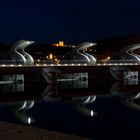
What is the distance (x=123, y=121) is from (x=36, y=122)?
18.7 feet

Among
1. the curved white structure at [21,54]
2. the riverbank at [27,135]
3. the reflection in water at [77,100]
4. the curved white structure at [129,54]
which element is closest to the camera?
the riverbank at [27,135]

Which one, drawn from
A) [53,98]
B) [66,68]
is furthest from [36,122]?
[66,68]

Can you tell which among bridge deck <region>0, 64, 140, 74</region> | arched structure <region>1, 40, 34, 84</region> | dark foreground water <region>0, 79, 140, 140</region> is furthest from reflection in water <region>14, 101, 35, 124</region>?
arched structure <region>1, 40, 34, 84</region>

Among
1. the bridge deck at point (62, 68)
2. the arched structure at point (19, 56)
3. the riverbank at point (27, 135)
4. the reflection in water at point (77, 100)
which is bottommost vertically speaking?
the reflection in water at point (77, 100)

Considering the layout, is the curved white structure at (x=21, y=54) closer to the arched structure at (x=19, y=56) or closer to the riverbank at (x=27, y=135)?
the arched structure at (x=19, y=56)

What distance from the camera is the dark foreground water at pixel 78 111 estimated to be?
21578 millimetres

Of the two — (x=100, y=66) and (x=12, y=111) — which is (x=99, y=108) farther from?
(x=100, y=66)

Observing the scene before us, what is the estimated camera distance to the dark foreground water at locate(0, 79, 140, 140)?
70.8ft

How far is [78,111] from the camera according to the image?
29.8 meters

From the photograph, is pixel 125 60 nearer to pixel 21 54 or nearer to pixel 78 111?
pixel 21 54

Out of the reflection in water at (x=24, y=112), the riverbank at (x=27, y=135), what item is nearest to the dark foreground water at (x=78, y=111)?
the reflection in water at (x=24, y=112)

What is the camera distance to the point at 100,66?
59750mm

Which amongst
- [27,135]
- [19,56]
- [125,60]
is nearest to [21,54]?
[19,56]

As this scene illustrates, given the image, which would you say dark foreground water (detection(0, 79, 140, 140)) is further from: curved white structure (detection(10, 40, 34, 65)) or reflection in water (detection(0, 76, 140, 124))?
curved white structure (detection(10, 40, 34, 65))
